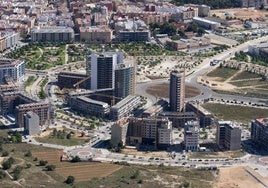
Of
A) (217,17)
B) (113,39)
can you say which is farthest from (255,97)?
(217,17)

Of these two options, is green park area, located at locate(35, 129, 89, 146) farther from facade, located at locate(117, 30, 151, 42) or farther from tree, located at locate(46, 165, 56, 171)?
facade, located at locate(117, 30, 151, 42)

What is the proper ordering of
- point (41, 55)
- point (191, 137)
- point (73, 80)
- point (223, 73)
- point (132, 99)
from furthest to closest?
point (41, 55) < point (223, 73) < point (73, 80) < point (132, 99) < point (191, 137)

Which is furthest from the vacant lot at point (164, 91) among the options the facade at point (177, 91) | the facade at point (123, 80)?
the facade at point (177, 91)

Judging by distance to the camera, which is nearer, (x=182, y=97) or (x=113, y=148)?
(x=113, y=148)

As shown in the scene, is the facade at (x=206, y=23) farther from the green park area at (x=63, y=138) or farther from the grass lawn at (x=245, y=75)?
the green park area at (x=63, y=138)

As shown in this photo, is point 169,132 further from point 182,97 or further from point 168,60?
point 168,60

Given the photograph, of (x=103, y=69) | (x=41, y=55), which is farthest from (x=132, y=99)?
(x=41, y=55)

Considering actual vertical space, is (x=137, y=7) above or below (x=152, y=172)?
above

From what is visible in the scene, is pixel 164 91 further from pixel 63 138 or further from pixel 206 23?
pixel 206 23
